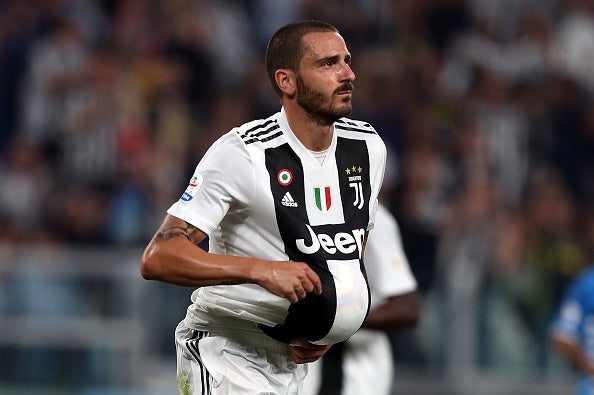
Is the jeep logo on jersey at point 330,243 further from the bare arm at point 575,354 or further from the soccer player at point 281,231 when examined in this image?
the bare arm at point 575,354

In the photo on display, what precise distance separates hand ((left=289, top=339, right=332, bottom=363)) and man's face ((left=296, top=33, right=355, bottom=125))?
2.89 ft

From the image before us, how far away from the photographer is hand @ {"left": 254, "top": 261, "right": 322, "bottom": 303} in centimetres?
466

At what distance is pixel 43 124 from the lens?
468 inches

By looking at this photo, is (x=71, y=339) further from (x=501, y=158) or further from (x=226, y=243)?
(x=226, y=243)

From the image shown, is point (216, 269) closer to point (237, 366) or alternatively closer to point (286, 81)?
point (237, 366)

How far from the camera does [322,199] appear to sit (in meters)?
5.09

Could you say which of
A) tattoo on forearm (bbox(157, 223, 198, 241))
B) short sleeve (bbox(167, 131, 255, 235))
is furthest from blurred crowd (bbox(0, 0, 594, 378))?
tattoo on forearm (bbox(157, 223, 198, 241))

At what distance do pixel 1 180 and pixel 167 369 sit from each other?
2.51 m

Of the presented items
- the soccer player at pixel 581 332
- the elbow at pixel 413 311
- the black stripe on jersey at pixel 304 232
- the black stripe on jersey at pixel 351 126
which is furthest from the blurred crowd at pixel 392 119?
the black stripe on jersey at pixel 304 232

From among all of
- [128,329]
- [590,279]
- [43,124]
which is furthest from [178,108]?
[590,279]

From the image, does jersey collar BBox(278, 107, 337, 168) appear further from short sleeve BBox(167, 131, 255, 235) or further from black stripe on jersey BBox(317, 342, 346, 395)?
black stripe on jersey BBox(317, 342, 346, 395)

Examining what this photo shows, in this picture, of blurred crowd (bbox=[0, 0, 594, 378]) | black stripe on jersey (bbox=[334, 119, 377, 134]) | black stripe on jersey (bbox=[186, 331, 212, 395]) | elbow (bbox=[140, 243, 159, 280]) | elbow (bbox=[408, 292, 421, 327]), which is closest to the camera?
elbow (bbox=[140, 243, 159, 280])

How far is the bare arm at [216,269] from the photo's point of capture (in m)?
4.67

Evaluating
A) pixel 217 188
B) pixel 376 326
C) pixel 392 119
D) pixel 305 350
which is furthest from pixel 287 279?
pixel 392 119
